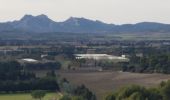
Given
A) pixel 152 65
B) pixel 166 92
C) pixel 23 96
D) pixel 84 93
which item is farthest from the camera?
pixel 152 65

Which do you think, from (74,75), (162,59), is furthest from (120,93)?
(162,59)

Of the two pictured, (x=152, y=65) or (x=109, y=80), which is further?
(x=152, y=65)

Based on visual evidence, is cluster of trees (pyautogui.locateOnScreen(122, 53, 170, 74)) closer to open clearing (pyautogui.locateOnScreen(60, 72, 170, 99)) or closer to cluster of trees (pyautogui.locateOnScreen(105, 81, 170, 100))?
open clearing (pyautogui.locateOnScreen(60, 72, 170, 99))

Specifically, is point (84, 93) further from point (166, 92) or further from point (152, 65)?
point (152, 65)

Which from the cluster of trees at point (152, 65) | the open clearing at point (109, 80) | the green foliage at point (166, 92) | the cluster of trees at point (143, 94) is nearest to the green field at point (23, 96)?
the open clearing at point (109, 80)

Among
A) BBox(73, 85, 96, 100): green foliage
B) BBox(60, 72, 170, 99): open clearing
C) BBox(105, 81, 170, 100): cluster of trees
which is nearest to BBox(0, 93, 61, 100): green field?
BBox(73, 85, 96, 100): green foliage

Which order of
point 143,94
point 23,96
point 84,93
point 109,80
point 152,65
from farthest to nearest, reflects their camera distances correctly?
point 152,65 < point 109,80 < point 23,96 < point 84,93 < point 143,94

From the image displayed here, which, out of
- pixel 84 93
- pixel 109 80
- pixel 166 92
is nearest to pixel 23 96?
pixel 84 93

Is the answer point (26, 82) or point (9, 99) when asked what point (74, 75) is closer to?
point (26, 82)

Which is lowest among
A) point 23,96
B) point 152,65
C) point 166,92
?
point 23,96
